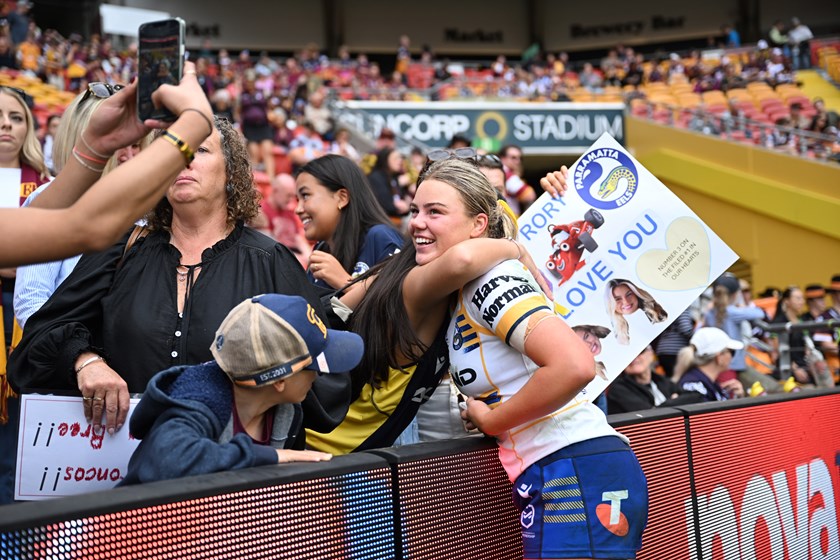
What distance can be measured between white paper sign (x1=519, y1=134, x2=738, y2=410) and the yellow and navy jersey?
0.87 m

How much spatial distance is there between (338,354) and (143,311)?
2.21 feet

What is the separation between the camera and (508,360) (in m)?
2.42

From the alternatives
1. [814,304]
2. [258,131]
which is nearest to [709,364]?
[814,304]

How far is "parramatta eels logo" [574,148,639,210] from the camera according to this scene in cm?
354

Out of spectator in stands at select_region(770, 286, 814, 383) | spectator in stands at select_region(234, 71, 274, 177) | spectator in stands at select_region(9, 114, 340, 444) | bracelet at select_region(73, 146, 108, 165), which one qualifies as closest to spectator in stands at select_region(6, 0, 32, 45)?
spectator in stands at select_region(234, 71, 274, 177)

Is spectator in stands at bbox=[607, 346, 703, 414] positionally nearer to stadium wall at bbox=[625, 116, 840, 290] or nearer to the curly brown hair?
the curly brown hair

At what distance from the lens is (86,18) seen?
29.8 metres

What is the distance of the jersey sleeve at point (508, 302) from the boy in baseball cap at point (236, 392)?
0.39 metres

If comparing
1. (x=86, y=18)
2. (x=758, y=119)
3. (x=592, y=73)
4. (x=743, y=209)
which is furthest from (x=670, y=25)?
(x=86, y=18)

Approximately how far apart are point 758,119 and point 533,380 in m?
22.6

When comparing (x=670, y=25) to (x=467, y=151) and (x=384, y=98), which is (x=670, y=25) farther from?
(x=467, y=151)

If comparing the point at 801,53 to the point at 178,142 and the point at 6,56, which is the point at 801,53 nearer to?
the point at 6,56

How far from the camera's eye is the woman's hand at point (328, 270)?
3559 millimetres

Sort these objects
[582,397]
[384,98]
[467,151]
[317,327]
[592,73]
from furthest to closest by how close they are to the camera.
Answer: [592,73]
[384,98]
[467,151]
[582,397]
[317,327]
